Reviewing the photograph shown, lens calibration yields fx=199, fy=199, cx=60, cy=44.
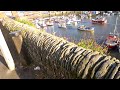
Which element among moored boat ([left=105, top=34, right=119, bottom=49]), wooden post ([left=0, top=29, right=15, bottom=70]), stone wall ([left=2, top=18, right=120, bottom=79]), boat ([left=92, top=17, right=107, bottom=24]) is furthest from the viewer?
boat ([left=92, top=17, right=107, bottom=24])

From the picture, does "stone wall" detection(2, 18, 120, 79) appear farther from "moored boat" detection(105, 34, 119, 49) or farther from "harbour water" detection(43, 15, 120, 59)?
"moored boat" detection(105, 34, 119, 49)

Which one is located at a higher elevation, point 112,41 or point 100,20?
point 112,41

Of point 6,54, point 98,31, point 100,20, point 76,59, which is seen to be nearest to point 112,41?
point 98,31

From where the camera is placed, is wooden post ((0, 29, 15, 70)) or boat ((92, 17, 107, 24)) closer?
wooden post ((0, 29, 15, 70))

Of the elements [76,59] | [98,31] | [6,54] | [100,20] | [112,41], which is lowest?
[98,31]

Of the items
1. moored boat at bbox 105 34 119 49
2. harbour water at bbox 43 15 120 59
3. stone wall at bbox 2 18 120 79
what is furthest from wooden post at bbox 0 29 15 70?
moored boat at bbox 105 34 119 49

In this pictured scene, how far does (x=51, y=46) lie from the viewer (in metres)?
3.43

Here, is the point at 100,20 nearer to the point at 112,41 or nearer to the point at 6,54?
the point at 112,41
